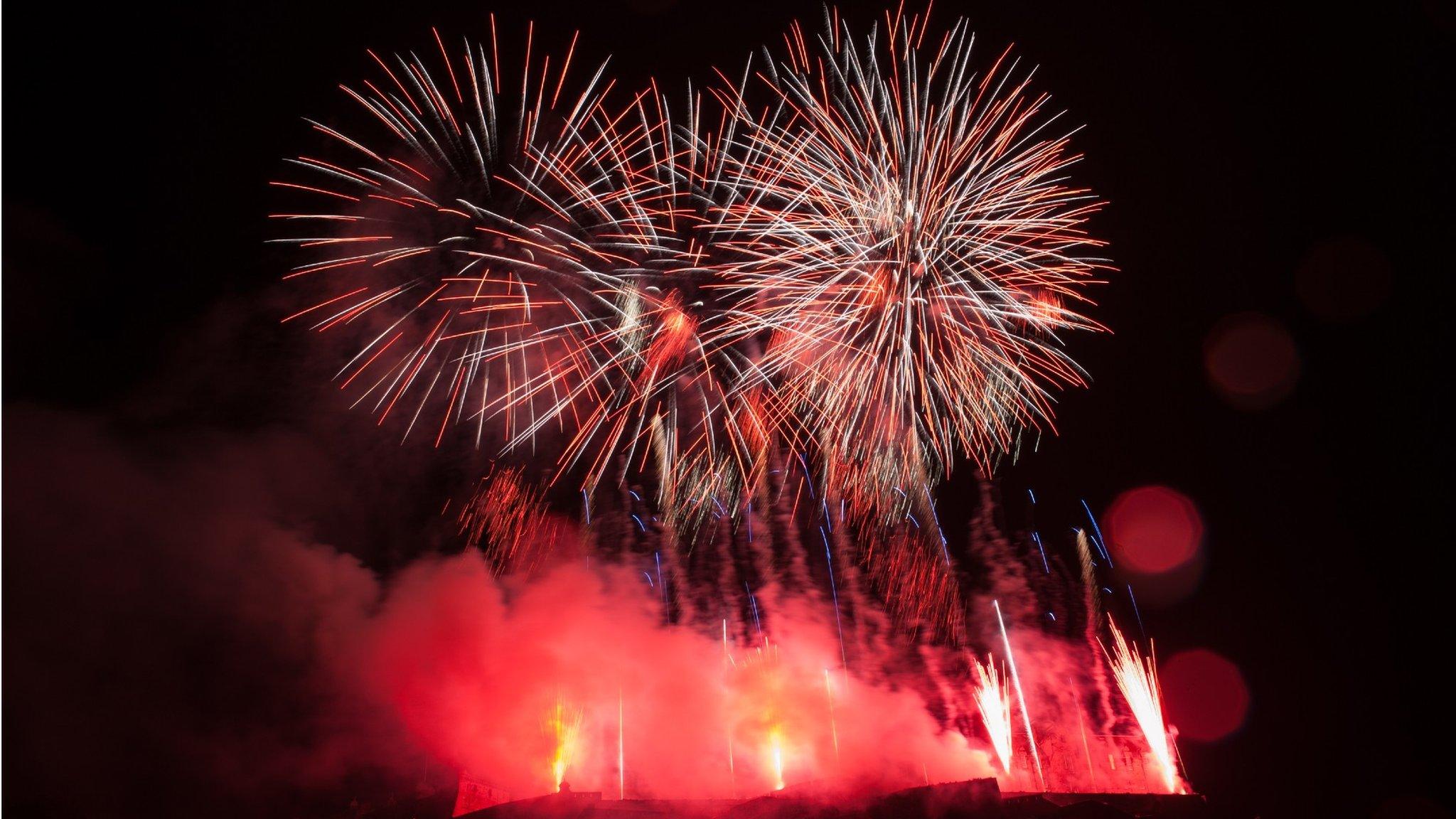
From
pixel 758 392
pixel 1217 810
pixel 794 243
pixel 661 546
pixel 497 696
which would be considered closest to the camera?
pixel 794 243

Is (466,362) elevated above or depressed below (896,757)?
above

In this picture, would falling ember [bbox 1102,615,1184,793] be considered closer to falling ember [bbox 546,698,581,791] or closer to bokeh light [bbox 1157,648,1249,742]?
bokeh light [bbox 1157,648,1249,742]

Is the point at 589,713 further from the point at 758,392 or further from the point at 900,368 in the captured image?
the point at 900,368

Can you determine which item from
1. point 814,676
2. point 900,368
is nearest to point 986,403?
point 900,368

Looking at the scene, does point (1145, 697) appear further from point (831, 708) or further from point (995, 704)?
point (831, 708)

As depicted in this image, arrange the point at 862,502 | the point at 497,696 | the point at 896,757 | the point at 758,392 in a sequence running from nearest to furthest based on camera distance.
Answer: the point at 758,392 < the point at 862,502 < the point at 497,696 < the point at 896,757

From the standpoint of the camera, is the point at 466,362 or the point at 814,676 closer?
the point at 466,362

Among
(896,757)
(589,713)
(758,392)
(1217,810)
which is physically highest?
(758,392)
